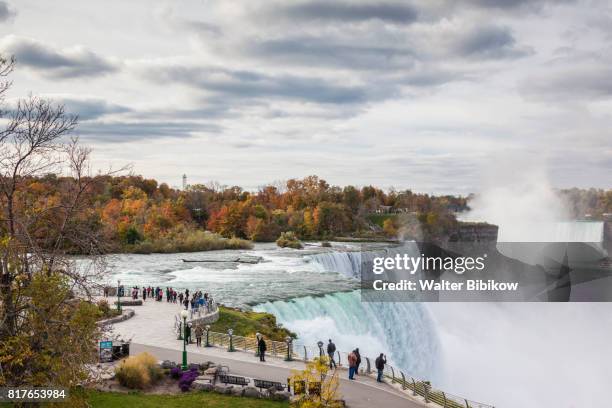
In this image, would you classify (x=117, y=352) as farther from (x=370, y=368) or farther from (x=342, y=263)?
(x=342, y=263)

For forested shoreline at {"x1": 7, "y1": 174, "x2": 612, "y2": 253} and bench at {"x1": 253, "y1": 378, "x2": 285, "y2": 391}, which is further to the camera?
forested shoreline at {"x1": 7, "y1": 174, "x2": 612, "y2": 253}

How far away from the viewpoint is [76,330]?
11039 mm

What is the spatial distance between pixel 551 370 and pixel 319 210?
66.4 meters

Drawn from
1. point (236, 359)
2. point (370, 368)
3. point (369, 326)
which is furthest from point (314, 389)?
point (369, 326)

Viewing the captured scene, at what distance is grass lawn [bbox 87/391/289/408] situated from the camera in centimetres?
1471

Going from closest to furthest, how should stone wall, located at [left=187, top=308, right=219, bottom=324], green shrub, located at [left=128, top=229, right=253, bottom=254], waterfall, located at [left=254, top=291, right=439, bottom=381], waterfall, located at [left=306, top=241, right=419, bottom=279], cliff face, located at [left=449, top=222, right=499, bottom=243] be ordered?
1. stone wall, located at [left=187, top=308, right=219, bottom=324]
2. waterfall, located at [left=254, top=291, right=439, bottom=381]
3. waterfall, located at [left=306, top=241, right=419, bottom=279]
4. green shrub, located at [left=128, top=229, right=253, bottom=254]
5. cliff face, located at [left=449, top=222, right=499, bottom=243]

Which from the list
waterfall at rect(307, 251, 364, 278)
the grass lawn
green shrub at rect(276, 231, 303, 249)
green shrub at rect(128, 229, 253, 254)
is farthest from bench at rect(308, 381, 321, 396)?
green shrub at rect(276, 231, 303, 249)

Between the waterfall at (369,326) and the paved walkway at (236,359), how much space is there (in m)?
7.72

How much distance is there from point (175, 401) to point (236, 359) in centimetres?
582

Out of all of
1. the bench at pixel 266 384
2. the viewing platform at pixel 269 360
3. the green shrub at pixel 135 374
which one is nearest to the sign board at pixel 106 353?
the viewing platform at pixel 269 360

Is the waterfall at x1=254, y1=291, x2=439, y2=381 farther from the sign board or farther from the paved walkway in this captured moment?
the sign board

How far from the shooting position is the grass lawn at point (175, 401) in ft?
48.3

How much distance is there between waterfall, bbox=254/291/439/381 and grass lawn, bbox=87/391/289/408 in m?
15.2

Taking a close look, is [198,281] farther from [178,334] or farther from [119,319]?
[178,334]
